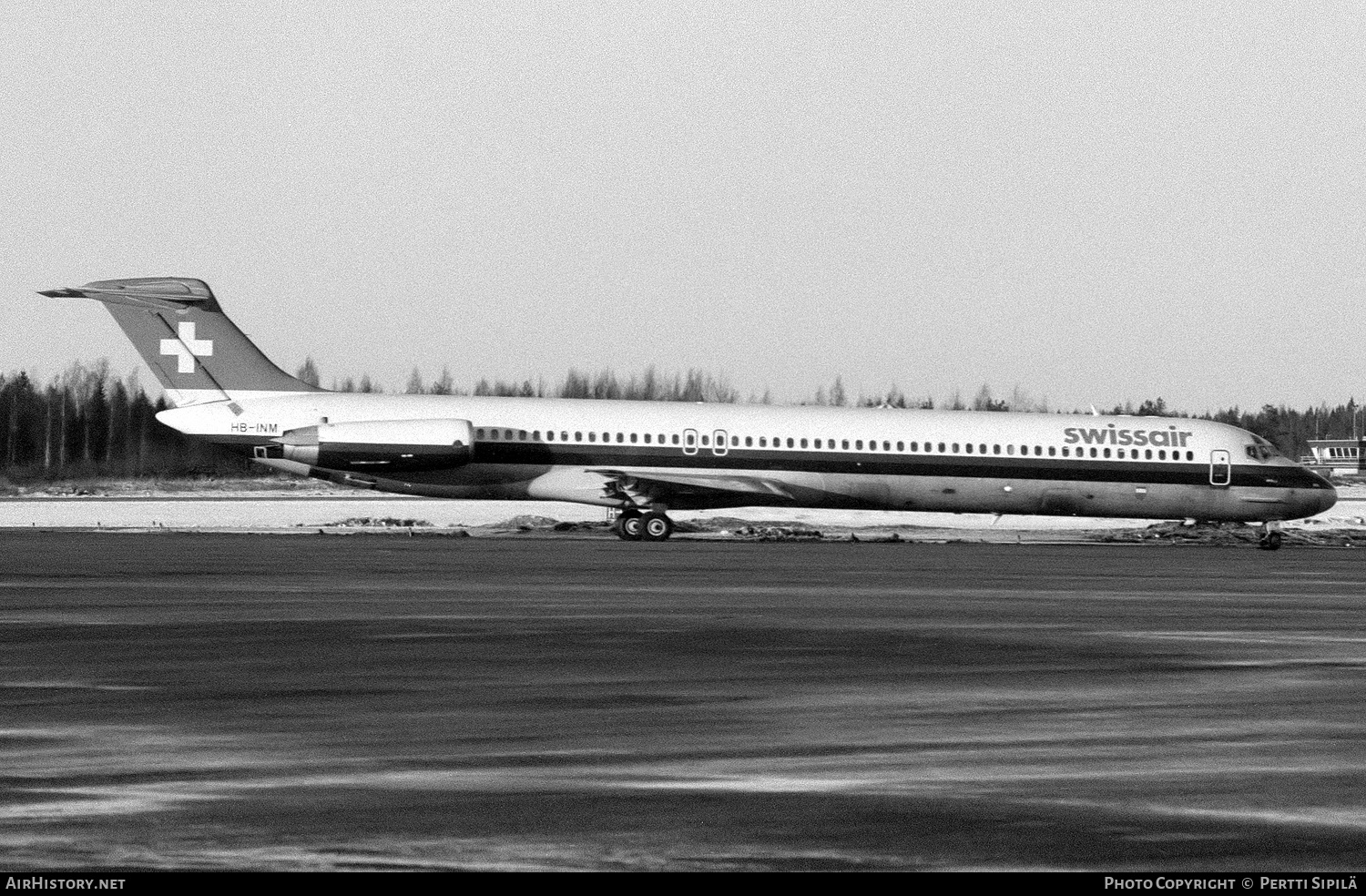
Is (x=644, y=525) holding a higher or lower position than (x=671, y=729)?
lower

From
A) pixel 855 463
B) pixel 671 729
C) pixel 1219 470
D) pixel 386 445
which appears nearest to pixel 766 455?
pixel 855 463

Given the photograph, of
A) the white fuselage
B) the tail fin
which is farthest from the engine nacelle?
the tail fin

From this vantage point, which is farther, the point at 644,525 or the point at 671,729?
the point at 644,525

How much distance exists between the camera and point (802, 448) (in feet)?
113

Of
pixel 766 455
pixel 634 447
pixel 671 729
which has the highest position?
pixel 634 447

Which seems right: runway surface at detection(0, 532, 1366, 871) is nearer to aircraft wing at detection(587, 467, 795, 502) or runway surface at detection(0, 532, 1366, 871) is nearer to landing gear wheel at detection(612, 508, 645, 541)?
aircraft wing at detection(587, 467, 795, 502)

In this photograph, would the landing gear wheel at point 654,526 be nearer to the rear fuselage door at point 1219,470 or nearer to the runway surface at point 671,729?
the rear fuselage door at point 1219,470

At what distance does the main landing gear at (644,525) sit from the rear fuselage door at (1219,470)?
453 inches

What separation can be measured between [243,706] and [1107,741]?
4831mm

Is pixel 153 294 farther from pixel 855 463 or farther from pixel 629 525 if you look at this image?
pixel 855 463

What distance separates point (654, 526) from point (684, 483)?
1113mm

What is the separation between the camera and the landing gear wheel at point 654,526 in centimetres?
3419

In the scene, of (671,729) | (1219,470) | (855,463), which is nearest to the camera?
(671,729)

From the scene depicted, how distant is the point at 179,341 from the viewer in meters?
34.5
